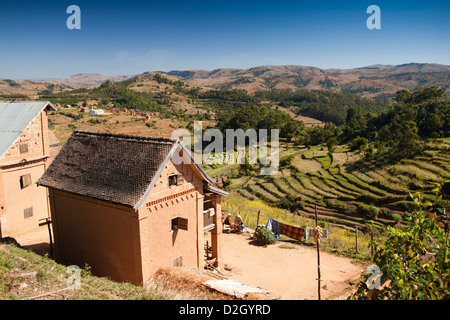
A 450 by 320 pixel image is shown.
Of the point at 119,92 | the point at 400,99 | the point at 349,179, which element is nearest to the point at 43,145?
the point at 349,179

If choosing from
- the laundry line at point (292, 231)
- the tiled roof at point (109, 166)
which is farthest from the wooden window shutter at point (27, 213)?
the laundry line at point (292, 231)

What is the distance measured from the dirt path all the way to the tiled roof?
300 inches

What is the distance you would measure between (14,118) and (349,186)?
122ft

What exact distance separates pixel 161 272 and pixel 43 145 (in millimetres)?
12307

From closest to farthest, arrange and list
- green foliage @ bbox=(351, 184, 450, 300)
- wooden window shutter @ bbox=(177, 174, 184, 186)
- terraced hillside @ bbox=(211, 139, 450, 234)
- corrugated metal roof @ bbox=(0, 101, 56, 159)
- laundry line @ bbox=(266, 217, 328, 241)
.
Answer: green foliage @ bbox=(351, 184, 450, 300), wooden window shutter @ bbox=(177, 174, 184, 186), corrugated metal roof @ bbox=(0, 101, 56, 159), laundry line @ bbox=(266, 217, 328, 241), terraced hillside @ bbox=(211, 139, 450, 234)

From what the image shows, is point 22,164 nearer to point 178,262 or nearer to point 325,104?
point 178,262

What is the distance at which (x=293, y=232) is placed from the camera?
24.1m

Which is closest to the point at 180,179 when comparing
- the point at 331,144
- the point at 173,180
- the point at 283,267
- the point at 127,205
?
the point at 173,180

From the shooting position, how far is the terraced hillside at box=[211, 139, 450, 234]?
1409 inches

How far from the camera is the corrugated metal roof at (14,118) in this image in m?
19.0

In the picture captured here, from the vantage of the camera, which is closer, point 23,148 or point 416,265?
point 416,265

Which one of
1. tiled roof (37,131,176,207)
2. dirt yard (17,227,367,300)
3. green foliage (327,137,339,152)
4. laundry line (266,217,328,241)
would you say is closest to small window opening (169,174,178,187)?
tiled roof (37,131,176,207)

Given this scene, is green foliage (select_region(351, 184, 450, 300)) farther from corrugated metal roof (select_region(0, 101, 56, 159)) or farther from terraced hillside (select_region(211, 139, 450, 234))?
terraced hillside (select_region(211, 139, 450, 234))

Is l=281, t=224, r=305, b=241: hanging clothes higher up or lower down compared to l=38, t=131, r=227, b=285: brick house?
lower down
